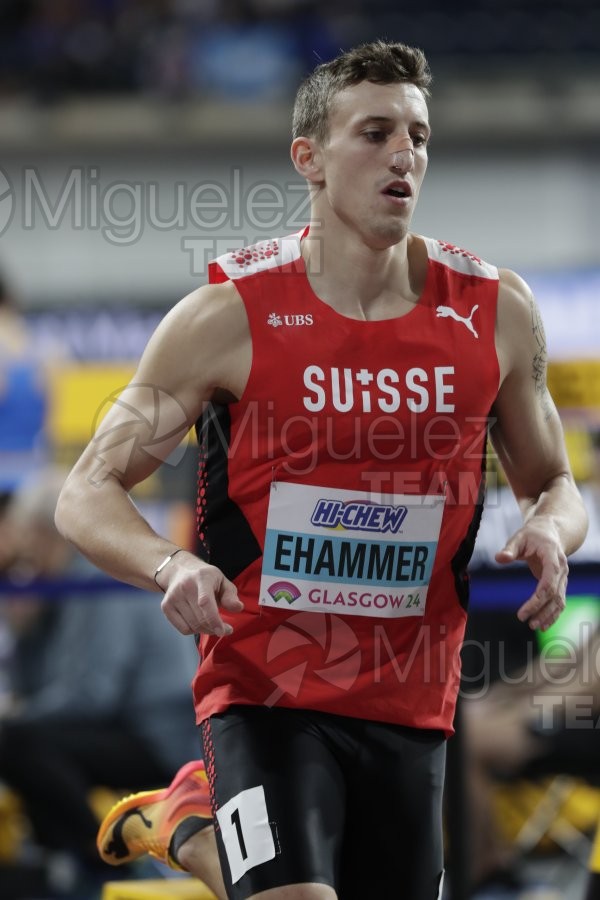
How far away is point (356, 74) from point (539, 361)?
689mm

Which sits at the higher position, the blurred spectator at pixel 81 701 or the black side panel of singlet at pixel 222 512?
the black side panel of singlet at pixel 222 512

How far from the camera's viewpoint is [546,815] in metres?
5.22

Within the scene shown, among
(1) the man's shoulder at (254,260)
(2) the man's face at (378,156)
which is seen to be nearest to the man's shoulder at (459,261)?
(2) the man's face at (378,156)

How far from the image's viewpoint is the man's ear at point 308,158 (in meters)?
2.84

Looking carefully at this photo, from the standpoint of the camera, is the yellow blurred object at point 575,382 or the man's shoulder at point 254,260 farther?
the yellow blurred object at point 575,382

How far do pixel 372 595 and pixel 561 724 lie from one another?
2.49 metres

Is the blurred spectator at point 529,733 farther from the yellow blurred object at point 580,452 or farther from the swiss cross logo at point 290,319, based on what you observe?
the swiss cross logo at point 290,319

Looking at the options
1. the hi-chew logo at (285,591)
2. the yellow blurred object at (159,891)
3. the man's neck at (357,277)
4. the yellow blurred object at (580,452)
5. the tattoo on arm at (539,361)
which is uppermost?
the man's neck at (357,277)

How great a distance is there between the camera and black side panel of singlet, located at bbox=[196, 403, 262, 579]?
8.87 feet

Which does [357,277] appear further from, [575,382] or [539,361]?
[575,382]

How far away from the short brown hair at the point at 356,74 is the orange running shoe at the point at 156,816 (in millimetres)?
1514

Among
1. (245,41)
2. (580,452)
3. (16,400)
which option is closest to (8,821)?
(16,400)

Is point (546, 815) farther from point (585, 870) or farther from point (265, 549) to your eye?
point (265, 549)

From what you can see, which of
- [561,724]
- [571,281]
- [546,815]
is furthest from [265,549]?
[571,281]
